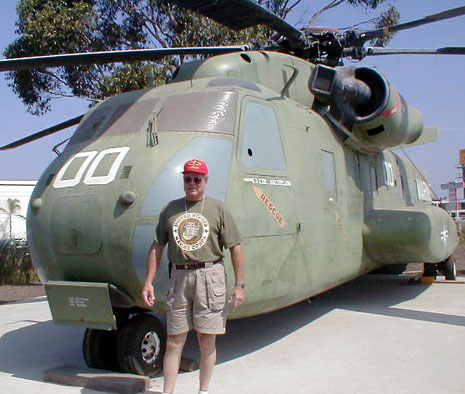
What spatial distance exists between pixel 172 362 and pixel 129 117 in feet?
8.29

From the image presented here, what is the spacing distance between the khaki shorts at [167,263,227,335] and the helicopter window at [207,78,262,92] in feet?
7.44

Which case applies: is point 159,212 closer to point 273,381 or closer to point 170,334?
point 170,334

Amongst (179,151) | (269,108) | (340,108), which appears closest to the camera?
(179,151)

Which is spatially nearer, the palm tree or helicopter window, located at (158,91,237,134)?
helicopter window, located at (158,91,237,134)

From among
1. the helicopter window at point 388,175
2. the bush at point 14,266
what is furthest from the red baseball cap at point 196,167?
the bush at point 14,266

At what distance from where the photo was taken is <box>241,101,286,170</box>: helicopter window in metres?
5.12

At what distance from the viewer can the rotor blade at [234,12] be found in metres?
5.16

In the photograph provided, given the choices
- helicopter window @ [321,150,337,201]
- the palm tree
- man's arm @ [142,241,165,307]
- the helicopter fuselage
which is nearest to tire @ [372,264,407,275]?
the helicopter fuselage

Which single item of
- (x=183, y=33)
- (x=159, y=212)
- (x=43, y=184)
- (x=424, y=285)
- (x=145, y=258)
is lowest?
(x=424, y=285)

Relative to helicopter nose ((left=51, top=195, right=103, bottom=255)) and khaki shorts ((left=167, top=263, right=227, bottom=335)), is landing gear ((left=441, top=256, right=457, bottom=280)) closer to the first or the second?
khaki shorts ((left=167, top=263, right=227, bottom=335))

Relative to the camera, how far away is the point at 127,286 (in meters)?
4.47

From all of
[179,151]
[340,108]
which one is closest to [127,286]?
[179,151]

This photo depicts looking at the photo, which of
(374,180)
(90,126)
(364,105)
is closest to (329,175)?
(364,105)

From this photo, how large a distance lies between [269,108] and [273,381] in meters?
2.55
